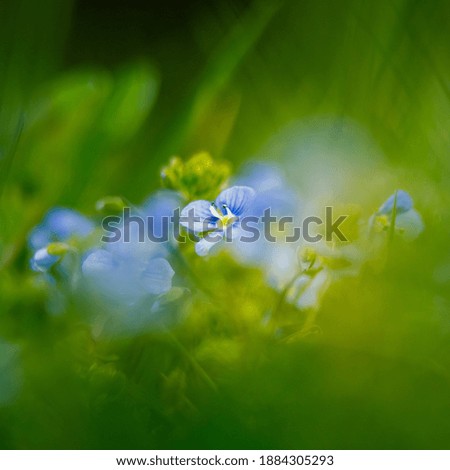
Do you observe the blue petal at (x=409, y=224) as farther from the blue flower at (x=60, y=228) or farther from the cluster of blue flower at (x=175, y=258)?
the blue flower at (x=60, y=228)

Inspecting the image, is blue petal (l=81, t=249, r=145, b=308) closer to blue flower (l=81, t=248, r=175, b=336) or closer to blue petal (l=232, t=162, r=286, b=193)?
blue flower (l=81, t=248, r=175, b=336)

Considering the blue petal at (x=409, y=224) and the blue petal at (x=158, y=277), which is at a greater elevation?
the blue petal at (x=158, y=277)

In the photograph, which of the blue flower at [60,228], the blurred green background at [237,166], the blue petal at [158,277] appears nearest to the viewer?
the blurred green background at [237,166]

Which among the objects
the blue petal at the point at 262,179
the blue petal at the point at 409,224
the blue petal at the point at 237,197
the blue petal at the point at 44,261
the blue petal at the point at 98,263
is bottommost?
the blue petal at the point at 409,224

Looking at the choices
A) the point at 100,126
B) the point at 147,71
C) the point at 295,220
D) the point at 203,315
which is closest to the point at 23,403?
the point at 203,315

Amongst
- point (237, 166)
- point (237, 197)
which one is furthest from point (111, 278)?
point (237, 166)

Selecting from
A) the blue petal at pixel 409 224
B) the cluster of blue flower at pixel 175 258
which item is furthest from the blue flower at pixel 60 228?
the blue petal at pixel 409 224

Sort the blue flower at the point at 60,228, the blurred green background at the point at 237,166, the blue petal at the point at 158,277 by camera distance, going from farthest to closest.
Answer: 1. the blue flower at the point at 60,228
2. the blue petal at the point at 158,277
3. the blurred green background at the point at 237,166
